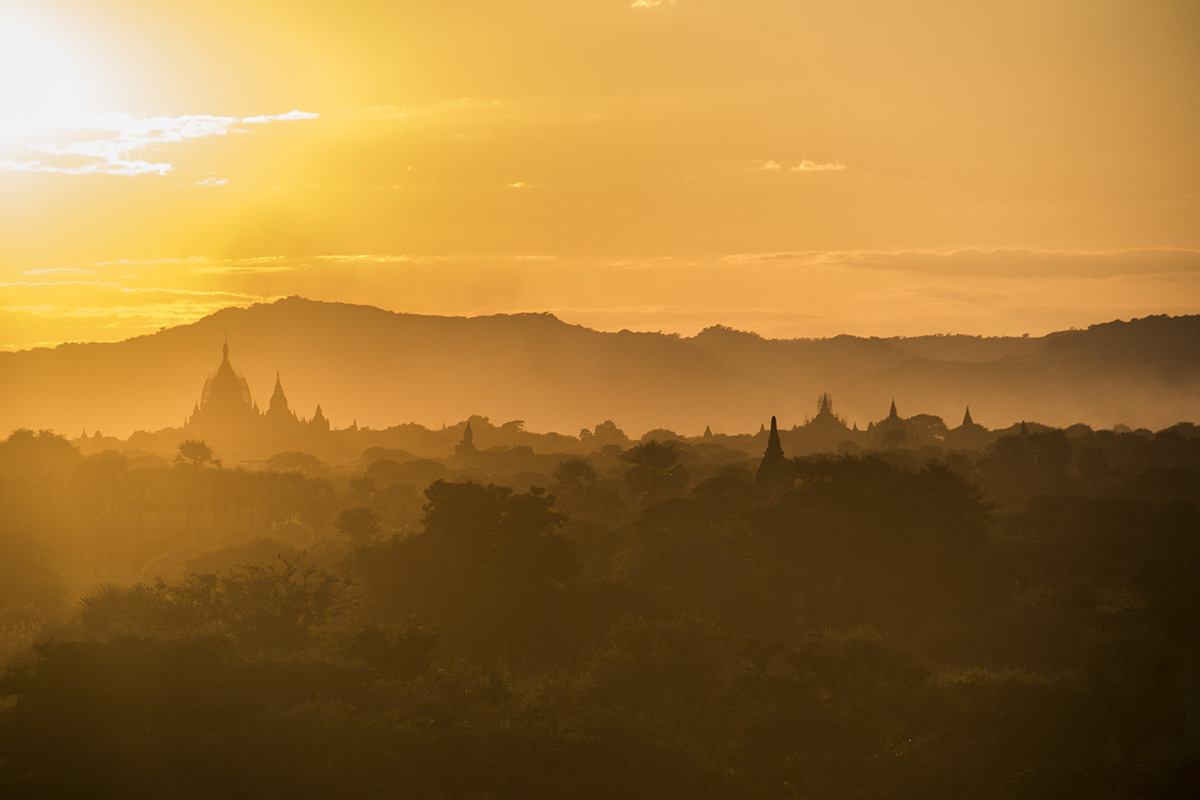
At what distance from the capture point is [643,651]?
42.1 meters

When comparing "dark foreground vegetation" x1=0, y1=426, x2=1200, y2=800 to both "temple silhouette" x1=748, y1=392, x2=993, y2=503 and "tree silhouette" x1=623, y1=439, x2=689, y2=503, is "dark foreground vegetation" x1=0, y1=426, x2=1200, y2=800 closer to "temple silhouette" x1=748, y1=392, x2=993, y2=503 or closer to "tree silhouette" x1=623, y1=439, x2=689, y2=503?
"tree silhouette" x1=623, y1=439, x2=689, y2=503

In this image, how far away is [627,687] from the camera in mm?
40562

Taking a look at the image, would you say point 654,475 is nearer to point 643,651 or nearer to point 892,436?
point 643,651

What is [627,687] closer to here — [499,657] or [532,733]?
[532,733]

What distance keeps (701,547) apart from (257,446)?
14090 centimetres

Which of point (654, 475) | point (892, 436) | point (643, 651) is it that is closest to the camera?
point (643, 651)

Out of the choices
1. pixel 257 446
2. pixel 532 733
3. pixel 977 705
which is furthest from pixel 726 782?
pixel 257 446

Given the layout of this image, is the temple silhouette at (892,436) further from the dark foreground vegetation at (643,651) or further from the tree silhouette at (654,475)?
the dark foreground vegetation at (643,651)

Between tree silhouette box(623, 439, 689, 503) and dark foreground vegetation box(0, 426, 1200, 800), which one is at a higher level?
tree silhouette box(623, 439, 689, 503)

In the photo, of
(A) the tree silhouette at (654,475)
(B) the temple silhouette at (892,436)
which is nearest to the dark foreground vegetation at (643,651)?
(A) the tree silhouette at (654,475)

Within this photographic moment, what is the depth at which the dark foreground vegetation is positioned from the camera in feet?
112

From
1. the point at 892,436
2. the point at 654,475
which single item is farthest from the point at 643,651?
the point at 892,436

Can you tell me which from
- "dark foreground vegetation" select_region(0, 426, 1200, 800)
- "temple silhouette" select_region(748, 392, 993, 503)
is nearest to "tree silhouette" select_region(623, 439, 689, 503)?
"dark foreground vegetation" select_region(0, 426, 1200, 800)

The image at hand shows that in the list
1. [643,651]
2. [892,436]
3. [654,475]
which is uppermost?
[892,436]
